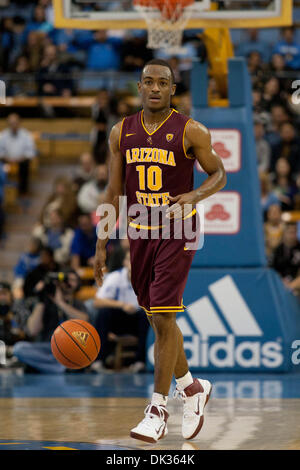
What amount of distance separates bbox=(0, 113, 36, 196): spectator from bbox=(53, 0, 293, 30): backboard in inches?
284

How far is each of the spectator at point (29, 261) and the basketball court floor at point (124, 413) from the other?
371 centimetres

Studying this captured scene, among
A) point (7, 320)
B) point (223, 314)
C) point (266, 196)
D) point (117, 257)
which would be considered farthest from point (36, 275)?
point (266, 196)

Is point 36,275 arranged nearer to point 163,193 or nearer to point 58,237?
point 58,237

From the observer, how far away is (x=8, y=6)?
69.9ft

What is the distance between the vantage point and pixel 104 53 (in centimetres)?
1895

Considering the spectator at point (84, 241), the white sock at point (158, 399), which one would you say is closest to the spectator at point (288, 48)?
the spectator at point (84, 241)

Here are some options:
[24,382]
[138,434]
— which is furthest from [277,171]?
[138,434]

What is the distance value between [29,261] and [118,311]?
11.0ft

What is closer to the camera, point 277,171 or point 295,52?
point 277,171

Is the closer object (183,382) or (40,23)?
(183,382)

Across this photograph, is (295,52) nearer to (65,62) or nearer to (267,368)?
(65,62)

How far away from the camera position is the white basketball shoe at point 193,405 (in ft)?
18.9
